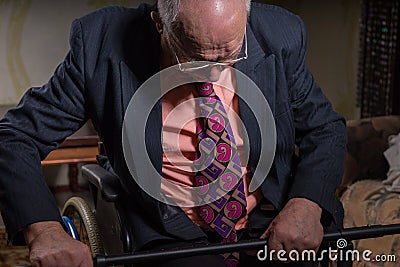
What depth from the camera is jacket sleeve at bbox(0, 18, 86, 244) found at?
1406 millimetres

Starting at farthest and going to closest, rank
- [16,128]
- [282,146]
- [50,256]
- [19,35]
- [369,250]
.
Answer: [19,35] < [369,250] < [282,146] < [16,128] < [50,256]

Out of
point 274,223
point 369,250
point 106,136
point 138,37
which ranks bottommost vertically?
point 369,250

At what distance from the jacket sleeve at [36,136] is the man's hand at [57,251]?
0.06 meters

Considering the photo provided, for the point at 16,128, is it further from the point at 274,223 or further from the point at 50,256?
the point at 274,223

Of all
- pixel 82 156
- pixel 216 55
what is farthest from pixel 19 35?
pixel 216 55

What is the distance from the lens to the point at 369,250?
219 centimetres

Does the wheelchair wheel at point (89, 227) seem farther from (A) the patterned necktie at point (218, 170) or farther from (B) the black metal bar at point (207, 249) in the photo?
(B) the black metal bar at point (207, 249)

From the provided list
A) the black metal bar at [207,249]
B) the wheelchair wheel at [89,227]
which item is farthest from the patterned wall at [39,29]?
the black metal bar at [207,249]

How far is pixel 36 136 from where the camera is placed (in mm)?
1479

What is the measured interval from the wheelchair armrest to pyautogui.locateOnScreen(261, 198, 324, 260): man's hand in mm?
313

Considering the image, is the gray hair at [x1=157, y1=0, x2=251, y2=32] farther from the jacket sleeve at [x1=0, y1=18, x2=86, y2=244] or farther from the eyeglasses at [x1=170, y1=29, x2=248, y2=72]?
the jacket sleeve at [x1=0, y1=18, x2=86, y2=244]

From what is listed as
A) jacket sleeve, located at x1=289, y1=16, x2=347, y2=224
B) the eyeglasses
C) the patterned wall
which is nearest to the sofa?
jacket sleeve, located at x1=289, y1=16, x2=347, y2=224

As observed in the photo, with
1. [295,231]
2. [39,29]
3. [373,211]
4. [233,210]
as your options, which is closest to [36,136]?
[233,210]

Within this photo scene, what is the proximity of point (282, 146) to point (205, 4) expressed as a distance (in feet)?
1.27
